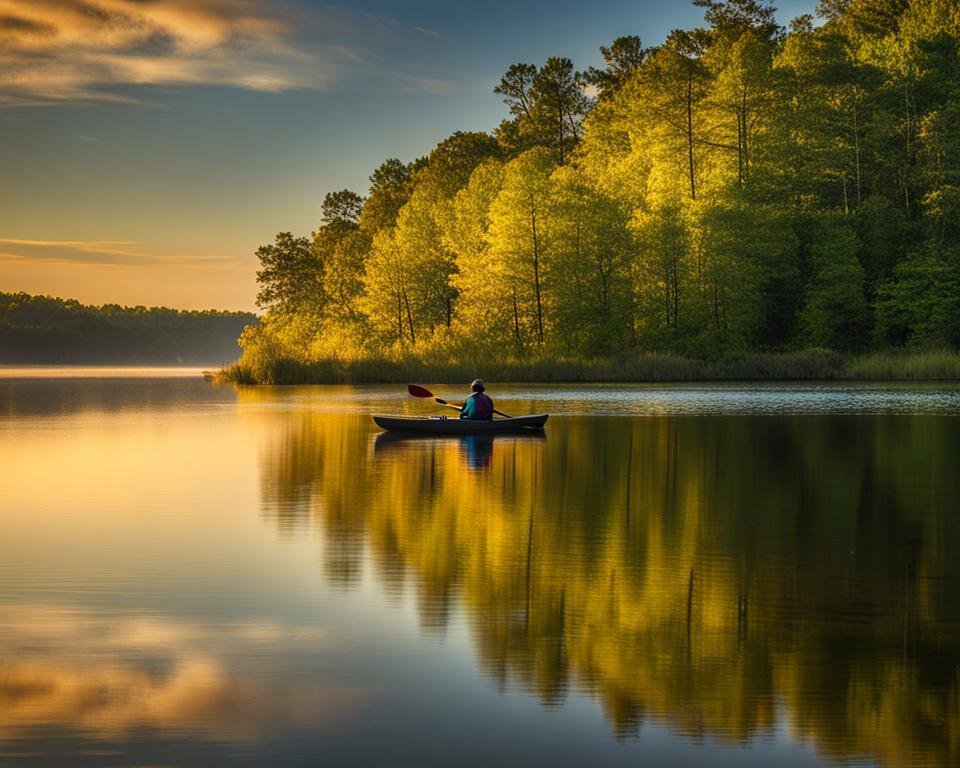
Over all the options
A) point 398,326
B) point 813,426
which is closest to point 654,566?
point 813,426

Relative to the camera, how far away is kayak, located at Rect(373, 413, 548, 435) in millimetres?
33969

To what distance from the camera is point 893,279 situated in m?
81.1

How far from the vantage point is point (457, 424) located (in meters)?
34.3

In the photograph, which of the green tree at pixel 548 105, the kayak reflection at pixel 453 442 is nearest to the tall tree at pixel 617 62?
the green tree at pixel 548 105

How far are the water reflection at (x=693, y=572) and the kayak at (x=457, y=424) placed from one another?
18.3 ft

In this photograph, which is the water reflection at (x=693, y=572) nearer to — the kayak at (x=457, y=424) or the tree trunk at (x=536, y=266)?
the kayak at (x=457, y=424)

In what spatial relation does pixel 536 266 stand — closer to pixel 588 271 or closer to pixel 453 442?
pixel 588 271

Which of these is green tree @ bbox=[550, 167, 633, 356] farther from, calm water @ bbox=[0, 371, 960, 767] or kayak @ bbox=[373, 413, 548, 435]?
calm water @ bbox=[0, 371, 960, 767]

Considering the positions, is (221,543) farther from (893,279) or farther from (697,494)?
(893,279)

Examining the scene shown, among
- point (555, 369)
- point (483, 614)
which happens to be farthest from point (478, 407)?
point (555, 369)

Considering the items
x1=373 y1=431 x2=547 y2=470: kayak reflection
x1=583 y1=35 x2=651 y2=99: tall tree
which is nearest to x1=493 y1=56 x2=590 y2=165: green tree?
x1=583 y1=35 x2=651 y2=99: tall tree

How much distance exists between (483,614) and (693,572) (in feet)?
9.95

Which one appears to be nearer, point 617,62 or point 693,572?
point 693,572

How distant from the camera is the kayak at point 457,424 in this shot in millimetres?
33969
